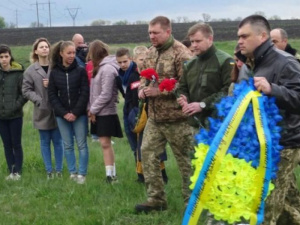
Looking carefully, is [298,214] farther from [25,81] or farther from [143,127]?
[25,81]

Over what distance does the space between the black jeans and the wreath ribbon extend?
5.00 metres

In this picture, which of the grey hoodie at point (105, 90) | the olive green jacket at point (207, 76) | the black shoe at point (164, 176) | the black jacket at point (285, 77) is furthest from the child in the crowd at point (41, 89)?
the black jacket at point (285, 77)

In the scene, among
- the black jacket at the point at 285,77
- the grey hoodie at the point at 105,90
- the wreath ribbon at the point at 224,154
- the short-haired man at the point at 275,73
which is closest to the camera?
the wreath ribbon at the point at 224,154

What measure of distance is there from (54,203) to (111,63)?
219cm

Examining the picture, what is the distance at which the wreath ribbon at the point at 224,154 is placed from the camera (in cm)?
500

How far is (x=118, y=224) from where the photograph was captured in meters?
7.03

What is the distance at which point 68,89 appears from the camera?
899 cm

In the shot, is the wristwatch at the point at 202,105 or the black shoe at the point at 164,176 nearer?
the wristwatch at the point at 202,105

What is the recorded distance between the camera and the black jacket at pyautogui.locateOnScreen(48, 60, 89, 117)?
8961 mm

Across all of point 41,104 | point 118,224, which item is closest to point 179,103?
point 118,224

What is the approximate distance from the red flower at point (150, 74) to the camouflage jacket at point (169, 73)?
0.20ft

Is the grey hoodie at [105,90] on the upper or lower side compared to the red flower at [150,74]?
lower

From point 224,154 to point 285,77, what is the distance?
0.91m

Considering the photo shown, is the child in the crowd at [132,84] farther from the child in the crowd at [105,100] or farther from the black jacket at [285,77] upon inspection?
the black jacket at [285,77]
